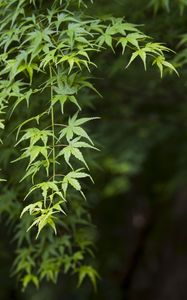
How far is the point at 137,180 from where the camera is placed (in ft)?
20.5

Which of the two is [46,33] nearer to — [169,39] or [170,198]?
[169,39]

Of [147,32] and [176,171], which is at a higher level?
[147,32]

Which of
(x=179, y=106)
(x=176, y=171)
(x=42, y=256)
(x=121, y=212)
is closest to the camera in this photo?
(x=42, y=256)

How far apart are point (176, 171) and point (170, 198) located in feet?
2.84

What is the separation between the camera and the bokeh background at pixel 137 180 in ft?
12.5

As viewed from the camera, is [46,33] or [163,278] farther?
[163,278]

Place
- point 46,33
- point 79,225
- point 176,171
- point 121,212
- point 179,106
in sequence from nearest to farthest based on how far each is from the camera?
point 46,33
point 79,225
point 179,106
point 176,171
point 121,212

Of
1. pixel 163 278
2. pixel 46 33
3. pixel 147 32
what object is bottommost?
pixel 163 278

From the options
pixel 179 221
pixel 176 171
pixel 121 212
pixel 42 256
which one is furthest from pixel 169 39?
pixel 179 221

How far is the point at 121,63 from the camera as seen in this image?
3.66 meters

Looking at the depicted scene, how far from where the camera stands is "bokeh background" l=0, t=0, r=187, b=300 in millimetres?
3805

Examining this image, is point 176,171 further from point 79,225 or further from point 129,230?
point 79,225

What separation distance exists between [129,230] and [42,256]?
11.3 ft

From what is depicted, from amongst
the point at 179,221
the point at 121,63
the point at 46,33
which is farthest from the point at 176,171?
the point at 46,33
